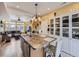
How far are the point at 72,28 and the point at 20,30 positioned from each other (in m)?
12.4

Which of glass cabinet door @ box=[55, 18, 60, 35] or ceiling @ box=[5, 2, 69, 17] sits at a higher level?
ceiling @ box=[5, 2, 69, 17]

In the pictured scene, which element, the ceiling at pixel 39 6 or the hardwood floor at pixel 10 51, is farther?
the ceiling at pixel 39 6

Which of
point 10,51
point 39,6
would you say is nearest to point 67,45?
point 10,51

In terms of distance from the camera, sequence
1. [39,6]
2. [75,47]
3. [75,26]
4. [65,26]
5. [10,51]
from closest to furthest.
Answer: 1. [75,47]
2. [75,26]
3. [65,26]
4. [10,51]
5. [39,6]

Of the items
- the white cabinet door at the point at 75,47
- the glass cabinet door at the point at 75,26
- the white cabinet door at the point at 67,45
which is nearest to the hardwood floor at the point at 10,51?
the white cabinet door at the point at 67,45

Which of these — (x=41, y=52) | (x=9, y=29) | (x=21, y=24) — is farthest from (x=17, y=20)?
(x=41, y=52)

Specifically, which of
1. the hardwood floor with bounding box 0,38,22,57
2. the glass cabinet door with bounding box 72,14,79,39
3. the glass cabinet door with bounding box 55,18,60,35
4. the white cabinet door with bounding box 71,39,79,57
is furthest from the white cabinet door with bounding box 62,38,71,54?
the hardwood floor with bounding box 0,38,22,57

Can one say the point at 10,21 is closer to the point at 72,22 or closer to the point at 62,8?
the point at 62,8

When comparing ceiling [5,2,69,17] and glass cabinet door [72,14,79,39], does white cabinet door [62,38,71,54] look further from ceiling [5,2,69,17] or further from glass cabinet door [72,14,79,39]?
ceiling [5,2,69,17]

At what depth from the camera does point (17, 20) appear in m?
17.5

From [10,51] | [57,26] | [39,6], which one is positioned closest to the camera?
[10,51]

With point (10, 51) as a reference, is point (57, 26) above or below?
above

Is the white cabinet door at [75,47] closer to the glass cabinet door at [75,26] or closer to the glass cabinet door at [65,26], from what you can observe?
the glass cabinet door at [75,26]

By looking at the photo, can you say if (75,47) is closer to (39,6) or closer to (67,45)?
(67,45)
